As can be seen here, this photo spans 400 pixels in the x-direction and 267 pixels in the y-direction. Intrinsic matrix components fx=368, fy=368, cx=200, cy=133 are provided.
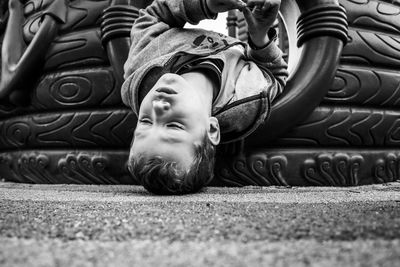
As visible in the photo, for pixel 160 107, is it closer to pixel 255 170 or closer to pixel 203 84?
Answer: pixel 203 84

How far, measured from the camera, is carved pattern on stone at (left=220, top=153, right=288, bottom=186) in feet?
3.45

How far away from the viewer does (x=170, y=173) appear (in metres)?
0.74

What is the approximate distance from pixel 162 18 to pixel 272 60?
32cm

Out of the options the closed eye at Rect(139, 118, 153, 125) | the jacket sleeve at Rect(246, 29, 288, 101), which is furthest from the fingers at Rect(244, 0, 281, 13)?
the closed eye at Rect(139, 118, 153, 125)

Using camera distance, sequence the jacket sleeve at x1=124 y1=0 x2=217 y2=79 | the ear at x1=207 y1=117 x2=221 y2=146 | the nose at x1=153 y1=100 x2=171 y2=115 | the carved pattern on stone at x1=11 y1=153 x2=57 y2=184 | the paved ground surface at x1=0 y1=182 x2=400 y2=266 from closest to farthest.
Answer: the paved ground surface at x1=0 y1=182 x2=400 y2=266 < the nose at x1=153 y1=100 x2=171 y2=115 < the ear at x1=207 y1=117 x2=221 y2=146 < the jacket sleeve at x1=124 y1=0 x2=217 y2=79 < the carved pattern on stone at x1=11 y1=153 x2=57 y2=184

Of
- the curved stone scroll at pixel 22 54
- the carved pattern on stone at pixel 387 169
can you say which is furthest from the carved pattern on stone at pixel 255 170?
the curved stone scroll at pixel 22 54

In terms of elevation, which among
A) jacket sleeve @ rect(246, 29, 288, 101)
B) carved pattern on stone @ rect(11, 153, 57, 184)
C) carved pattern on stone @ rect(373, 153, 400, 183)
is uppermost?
jacket sleeve @ rect(246, 29, 288, 101)

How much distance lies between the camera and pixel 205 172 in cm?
83

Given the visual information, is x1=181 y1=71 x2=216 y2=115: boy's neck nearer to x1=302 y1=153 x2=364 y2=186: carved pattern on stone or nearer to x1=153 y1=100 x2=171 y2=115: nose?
x1=153 y1=100 x2=171 y2=115: nose

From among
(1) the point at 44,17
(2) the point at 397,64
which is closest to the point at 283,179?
(2) the point at 397,64

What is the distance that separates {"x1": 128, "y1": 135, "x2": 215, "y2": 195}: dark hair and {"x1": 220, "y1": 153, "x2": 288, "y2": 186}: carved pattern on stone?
0.23m

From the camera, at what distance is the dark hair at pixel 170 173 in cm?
74

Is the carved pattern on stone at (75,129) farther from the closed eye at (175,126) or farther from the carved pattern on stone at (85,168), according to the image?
the closed eye at (175,126)

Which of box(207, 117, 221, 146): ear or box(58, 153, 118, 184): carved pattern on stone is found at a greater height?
box(207, 117, 221, 146): ear
